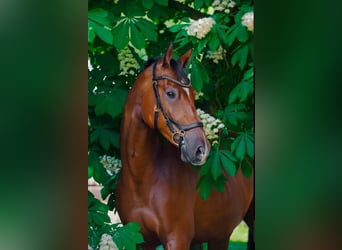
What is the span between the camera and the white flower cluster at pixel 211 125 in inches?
167

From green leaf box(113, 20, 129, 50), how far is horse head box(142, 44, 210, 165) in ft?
0.85

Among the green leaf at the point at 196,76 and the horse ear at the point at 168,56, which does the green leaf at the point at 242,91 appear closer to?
the green leaf at the point at 196,76

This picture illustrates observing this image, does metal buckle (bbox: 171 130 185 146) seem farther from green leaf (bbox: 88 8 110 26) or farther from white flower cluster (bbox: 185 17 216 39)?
green leaf (bbox: 88 8 110 26)

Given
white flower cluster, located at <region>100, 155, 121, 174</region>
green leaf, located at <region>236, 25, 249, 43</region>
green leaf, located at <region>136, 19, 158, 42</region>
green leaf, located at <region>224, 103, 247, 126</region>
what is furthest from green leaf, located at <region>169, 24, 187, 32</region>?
white flower cluster, located at <region>100, 155, 121, 174</region>

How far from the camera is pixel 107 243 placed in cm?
425

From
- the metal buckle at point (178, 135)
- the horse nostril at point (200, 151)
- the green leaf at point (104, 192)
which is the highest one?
the metal buckle at point (178, 135)

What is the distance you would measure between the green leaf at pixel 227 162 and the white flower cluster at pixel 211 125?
9cm

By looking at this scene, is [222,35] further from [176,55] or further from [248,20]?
[176,55]

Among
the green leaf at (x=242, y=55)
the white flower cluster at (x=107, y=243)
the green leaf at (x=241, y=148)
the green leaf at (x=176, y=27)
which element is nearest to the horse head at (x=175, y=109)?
the green leaf at (x=176, y=27)

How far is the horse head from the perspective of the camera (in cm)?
414
